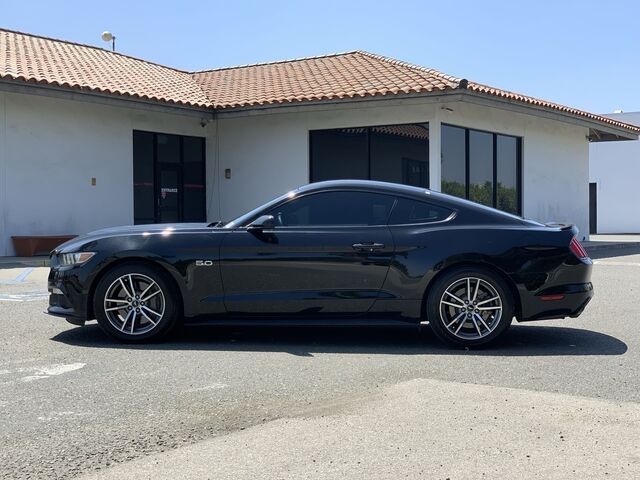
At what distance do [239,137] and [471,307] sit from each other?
13.7 metres

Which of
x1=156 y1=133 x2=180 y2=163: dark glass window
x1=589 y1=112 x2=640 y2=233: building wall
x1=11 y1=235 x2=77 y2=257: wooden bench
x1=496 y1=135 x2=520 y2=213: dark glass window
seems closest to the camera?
x1=11 y1=235 x2=77 y2=257: wooden bench

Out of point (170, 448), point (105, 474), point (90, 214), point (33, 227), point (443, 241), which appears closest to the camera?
point (105, 474)

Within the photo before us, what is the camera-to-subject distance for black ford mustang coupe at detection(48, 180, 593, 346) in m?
6.32

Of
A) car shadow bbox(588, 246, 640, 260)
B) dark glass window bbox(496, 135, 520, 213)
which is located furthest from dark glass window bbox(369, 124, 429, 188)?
car shadow bbox(588, 246, 640, 260)

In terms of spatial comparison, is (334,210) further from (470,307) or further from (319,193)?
(470,307)

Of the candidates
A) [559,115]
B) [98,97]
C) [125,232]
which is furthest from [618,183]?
[125,232]

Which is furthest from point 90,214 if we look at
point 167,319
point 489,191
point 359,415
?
point 359,415

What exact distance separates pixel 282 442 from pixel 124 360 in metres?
2.43

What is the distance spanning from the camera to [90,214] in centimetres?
1677

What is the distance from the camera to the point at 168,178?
1891cm

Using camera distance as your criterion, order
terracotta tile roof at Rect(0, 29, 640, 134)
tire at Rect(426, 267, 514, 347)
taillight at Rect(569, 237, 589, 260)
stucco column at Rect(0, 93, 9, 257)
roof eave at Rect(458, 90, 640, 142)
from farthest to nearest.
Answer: roof eave at Rect(458, 90, 640, 142) < terracotta tile roof at Rect(0, 29, 640, 134) < stucco column at Rect(0, 93, 9, 257) < taillight at Rect(569, 237, 589, 260) < tire at Rect(426, 267, 514, 347)

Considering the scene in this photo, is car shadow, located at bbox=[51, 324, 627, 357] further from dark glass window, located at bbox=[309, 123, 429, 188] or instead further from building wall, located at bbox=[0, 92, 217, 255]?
dark glass window, located at bbox=[309, 123, 429, 188]

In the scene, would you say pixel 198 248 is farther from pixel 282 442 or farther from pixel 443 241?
pixel 282 442

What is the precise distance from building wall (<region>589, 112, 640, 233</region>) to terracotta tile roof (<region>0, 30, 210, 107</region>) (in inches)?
848
